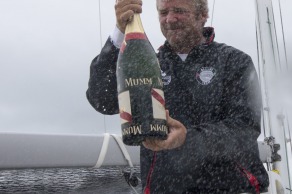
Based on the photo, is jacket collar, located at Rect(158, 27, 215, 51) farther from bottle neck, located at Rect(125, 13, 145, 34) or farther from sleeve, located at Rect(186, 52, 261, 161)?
bottle neck, located at Rect(125, 13, 145, 34)

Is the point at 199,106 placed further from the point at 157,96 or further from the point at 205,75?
the point at 157,96

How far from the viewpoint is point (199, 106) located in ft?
7.45

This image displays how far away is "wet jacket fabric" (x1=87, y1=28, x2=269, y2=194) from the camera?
2.12m

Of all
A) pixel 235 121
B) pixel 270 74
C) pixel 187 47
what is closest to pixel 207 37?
pixel 187 47

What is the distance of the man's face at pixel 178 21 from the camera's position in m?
2.34

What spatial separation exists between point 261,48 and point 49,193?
14.6 ft

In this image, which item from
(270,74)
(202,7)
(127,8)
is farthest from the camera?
(270,74)

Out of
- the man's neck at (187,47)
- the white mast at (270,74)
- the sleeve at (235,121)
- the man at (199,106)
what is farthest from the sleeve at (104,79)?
the white mast at (270,74)

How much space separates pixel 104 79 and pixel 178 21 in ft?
1.28

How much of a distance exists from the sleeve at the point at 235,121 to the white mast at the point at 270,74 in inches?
146

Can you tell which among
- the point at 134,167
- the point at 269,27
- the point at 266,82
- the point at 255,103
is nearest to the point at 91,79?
the point at 255,103

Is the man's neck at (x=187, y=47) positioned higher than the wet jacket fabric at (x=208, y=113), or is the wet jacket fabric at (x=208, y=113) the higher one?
the man's neck at (x=187, y=47)

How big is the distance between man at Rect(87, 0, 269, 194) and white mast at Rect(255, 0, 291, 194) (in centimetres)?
369

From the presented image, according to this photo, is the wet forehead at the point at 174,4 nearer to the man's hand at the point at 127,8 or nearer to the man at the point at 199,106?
the man at the point at 199,106
